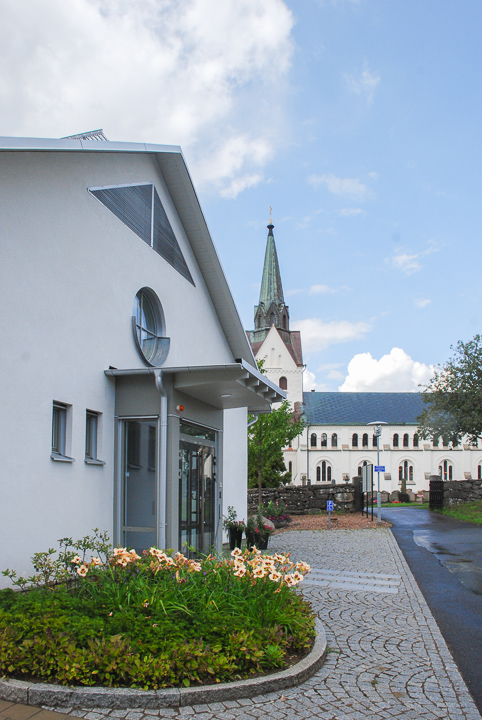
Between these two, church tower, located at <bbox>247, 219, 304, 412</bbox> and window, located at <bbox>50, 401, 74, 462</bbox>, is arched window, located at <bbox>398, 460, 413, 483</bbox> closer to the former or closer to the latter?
church tower, located at <bbox>247, 219, 304, 412</bbox>

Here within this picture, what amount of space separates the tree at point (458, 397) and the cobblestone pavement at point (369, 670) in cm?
2691

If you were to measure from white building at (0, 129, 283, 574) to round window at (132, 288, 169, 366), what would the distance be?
40 millimetres

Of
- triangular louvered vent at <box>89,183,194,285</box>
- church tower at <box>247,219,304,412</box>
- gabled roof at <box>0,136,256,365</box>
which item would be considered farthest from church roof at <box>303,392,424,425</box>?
triangular louvered vent at <box>89,183,194,285</box>

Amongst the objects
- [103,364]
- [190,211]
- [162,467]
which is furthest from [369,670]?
[190,211]

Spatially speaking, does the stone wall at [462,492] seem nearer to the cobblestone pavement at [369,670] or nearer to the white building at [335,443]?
the cobblestone pavement at [369,670]

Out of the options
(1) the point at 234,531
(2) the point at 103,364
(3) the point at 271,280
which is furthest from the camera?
(3) the point at 271,280

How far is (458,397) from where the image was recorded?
36812 mm

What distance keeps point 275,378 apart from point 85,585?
7341cm

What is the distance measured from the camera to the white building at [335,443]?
79.1 metres

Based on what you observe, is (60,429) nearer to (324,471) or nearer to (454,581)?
(454,581)

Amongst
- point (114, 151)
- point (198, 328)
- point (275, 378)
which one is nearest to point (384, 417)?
point (275, 378)

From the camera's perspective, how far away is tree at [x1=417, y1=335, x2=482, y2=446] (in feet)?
119

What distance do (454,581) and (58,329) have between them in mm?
8380

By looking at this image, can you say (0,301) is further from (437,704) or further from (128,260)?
(437,704)
